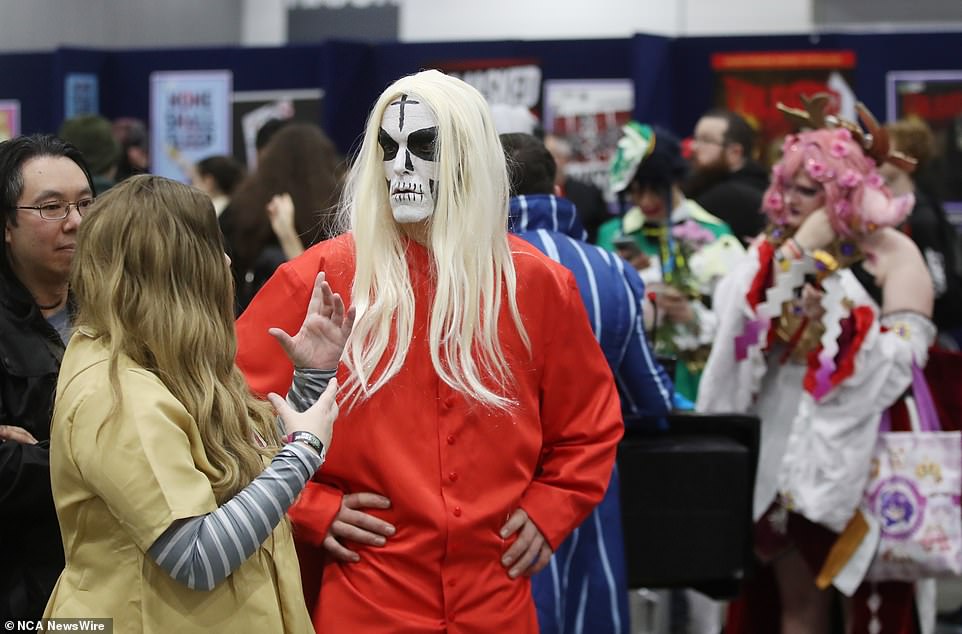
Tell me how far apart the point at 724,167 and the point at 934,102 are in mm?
1837

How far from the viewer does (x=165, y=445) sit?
6.61 ft

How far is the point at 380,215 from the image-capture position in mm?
2549

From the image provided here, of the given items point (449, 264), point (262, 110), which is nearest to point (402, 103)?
point (449, 264)

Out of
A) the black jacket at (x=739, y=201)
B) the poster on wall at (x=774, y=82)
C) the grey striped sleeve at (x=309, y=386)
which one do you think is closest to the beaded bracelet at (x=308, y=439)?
the grey striped sleeve at (x=309, y=386)

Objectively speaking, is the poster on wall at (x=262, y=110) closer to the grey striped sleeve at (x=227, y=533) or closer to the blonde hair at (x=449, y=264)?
the blonde hair at (x=449, y=264)

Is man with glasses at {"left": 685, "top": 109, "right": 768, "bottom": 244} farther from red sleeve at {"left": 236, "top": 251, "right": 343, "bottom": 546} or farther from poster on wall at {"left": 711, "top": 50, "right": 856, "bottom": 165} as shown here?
red sleeve at {"left": 236, "top": 251, "right": 343, "bottom": 546}

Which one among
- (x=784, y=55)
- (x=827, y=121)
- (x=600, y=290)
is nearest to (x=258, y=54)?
(x=784, y=55)

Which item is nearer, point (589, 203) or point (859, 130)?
point (859, 130)

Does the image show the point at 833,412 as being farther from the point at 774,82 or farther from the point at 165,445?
the point at 774,82

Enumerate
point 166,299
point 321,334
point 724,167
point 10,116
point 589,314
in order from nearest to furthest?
point 166,299 → point 321,334 → point 589,314 → point 724,167 → point 10,116

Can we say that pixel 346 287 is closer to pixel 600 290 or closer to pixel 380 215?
pixel 380 215

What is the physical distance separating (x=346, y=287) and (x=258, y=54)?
5.96 meters

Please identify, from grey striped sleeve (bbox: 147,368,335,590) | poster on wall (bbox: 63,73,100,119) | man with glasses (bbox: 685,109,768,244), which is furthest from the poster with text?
grey striped sleeve (bbox: 147,368,335,590)

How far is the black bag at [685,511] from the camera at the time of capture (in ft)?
12.1
